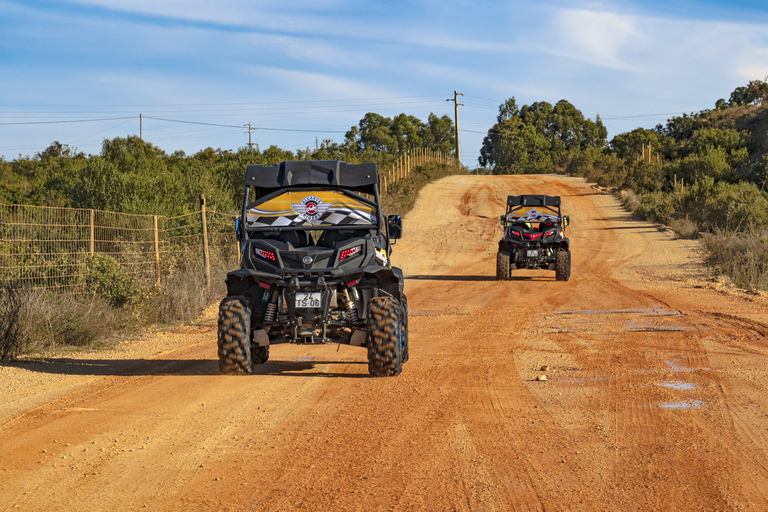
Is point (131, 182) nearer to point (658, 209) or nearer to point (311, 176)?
point (311, 176)

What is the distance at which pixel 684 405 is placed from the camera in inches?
269

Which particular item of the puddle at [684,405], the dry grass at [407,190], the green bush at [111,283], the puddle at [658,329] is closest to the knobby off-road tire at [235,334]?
the puddle at [684,405]

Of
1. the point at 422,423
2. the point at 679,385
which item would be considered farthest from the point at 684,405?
the point at 422,423

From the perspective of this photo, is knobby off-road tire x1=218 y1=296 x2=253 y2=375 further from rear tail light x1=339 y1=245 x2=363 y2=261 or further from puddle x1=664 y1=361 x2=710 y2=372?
puddle x1=664 y1=361 x2=710 y2=372

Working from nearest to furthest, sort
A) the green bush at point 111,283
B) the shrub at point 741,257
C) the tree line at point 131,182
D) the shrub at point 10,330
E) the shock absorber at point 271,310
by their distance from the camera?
the shock absorber at point 271,310, the shrub at point 10,330, the green bush at point 111,283, the shrub at point 741,257, the tree line at point 131,182

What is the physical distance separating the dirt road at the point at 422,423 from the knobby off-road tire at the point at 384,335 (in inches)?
9.1

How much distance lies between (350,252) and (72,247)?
766 cm

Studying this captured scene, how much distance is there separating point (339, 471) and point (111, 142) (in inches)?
2377

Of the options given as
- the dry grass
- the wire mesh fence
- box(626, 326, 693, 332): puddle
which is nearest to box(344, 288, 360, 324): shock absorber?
box(626, 326, 693, 332): puddle

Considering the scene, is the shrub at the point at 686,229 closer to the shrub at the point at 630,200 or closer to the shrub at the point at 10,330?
the shrub at the point at 630,200

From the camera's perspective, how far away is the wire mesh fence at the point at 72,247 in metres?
12.3

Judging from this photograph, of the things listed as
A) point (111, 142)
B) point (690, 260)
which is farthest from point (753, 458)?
point (111, 142)

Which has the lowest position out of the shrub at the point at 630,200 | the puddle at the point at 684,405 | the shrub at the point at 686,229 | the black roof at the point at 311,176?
the puddle at the point at 684,405

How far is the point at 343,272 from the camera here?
7992 mm
